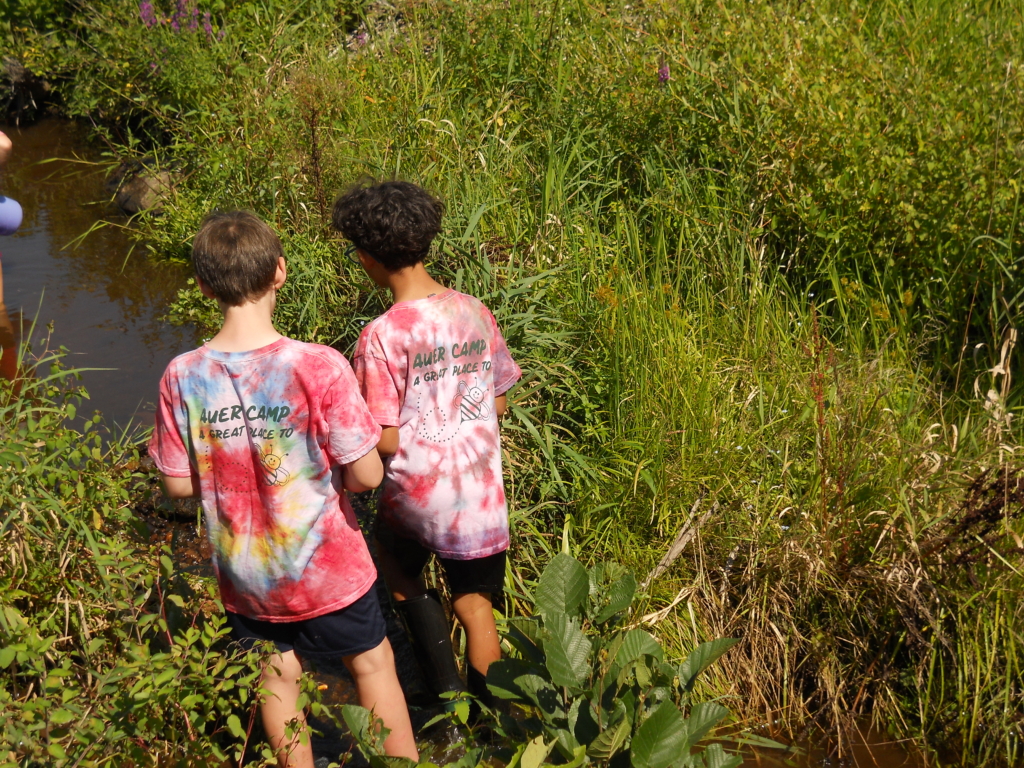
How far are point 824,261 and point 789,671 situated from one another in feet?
6.81

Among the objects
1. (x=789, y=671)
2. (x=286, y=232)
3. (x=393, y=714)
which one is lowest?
(x=789, y=671)

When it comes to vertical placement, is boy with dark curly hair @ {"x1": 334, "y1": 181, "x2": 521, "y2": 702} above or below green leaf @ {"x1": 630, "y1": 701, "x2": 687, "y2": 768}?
above

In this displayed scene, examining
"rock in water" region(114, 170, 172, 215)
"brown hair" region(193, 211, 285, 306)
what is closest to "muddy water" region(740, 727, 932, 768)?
"brown hair" region(193, 211, 285, 306)

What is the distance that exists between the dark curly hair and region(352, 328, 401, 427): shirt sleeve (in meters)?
0.24

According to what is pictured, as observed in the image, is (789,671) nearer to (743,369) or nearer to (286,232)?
(743,369)

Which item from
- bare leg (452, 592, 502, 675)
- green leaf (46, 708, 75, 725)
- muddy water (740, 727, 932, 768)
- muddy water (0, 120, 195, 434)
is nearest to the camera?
green leaf (46, 708, 75, 725)

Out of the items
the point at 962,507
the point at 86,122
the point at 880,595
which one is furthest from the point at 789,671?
the point at 86,122

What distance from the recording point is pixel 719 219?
4.36 m

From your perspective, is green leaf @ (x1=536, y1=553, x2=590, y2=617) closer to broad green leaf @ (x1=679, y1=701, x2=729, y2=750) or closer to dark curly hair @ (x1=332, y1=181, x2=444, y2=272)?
broad green leaf @ (x1=679, y1=701, x2=729, y2=750)

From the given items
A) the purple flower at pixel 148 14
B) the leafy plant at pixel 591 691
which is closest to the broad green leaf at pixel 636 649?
the leafy plant at pixel 591 691

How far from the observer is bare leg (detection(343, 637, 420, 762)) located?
2373 millimetres

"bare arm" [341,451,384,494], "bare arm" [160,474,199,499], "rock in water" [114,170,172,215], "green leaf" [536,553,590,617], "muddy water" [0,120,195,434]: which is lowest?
"muddy water" [0,120,195,434]

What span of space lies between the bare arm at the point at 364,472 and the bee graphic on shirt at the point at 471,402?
0.37 metres

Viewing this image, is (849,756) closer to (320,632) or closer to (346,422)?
(320,632)
